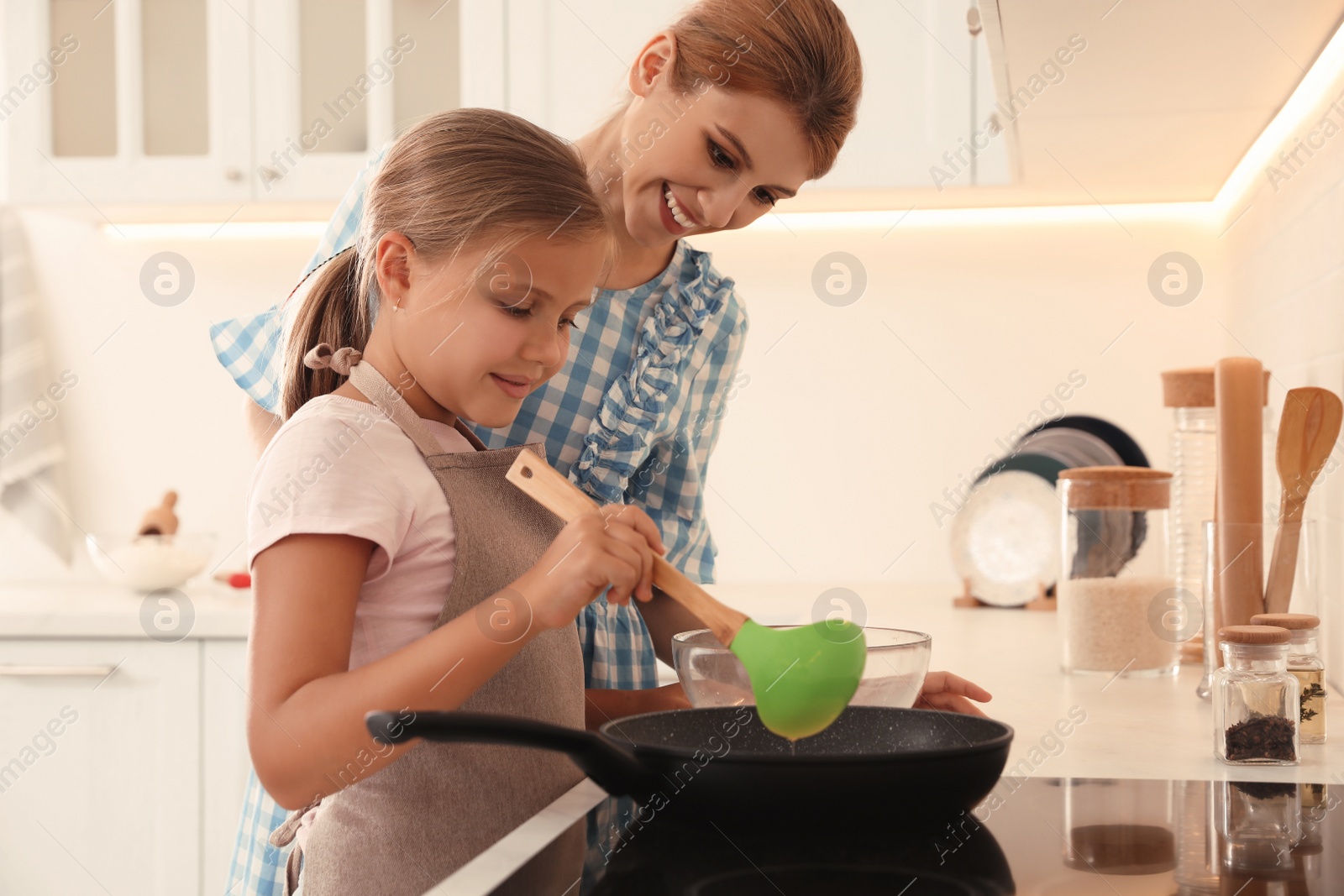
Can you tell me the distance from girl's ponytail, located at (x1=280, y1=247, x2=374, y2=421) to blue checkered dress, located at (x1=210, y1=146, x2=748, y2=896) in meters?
0.12

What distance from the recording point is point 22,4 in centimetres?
191

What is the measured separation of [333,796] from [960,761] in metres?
0.37

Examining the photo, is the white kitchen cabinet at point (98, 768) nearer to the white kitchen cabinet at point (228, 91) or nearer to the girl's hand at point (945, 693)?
the white kitchen cabinet at point (228, 91)

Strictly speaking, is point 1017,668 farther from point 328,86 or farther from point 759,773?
point 328,86

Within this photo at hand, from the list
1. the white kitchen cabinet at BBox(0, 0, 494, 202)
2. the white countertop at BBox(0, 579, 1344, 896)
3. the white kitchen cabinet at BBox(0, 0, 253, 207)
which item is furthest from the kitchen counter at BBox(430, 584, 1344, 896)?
the white kitchen cabinet at BBox(0, 0, 253, 207)

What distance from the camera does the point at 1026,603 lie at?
1.66 m

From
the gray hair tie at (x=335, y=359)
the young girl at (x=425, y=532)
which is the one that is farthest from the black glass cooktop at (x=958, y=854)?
the gray hair tie at (x=335, y=359)

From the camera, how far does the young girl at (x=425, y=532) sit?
0.59 m

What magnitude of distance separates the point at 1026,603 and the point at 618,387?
0.89 m

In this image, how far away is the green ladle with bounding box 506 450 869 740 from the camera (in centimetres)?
58

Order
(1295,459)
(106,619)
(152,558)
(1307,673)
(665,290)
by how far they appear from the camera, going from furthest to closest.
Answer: (152,558), (106,619), (665,290), (1295,459), (1307,673)

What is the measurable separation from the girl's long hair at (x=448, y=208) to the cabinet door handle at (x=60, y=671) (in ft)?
3.41

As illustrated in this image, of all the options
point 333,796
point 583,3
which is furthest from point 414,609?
point 583,3

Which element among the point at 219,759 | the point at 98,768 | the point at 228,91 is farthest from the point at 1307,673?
the point at 228,91
